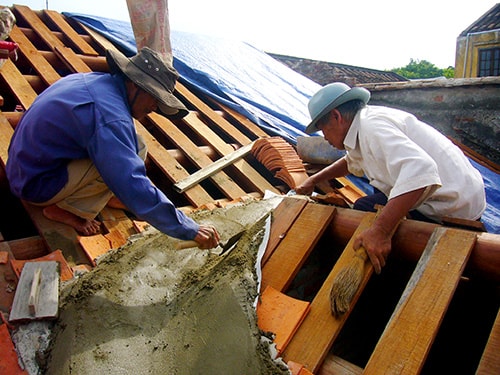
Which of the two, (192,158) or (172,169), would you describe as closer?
(172,169)

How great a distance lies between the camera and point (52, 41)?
4.06m

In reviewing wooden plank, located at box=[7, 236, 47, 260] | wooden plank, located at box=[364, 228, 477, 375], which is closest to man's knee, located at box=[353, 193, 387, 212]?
wooden plank, located at box=[364, 228, 477, 375]

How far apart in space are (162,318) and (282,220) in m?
0.80

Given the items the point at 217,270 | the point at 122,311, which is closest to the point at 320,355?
the point at 217,270

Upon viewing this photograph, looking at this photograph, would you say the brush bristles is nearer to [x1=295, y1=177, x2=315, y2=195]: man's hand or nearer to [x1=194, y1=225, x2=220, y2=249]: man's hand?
[x1=194, y1=225, x2=220, y2=249]: man's hand

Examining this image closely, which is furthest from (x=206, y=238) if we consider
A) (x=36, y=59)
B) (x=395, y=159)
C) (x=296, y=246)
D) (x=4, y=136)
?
(x=36, y=59)

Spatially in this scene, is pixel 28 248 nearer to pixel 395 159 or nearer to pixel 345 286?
pixel 345 286

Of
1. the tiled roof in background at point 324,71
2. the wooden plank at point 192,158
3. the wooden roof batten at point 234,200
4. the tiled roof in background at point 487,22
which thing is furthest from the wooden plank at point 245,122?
the tiled roof in background at point 487,22

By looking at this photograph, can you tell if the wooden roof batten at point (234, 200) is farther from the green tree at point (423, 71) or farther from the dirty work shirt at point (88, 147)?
the green tree at point (423, 71)

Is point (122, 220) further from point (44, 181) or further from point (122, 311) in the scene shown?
point (122, 311)

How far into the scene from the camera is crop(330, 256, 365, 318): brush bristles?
147cm

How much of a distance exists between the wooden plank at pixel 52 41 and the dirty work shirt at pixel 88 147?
167cm

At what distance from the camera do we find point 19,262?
1.76m

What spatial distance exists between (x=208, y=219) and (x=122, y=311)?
86 centimetres
